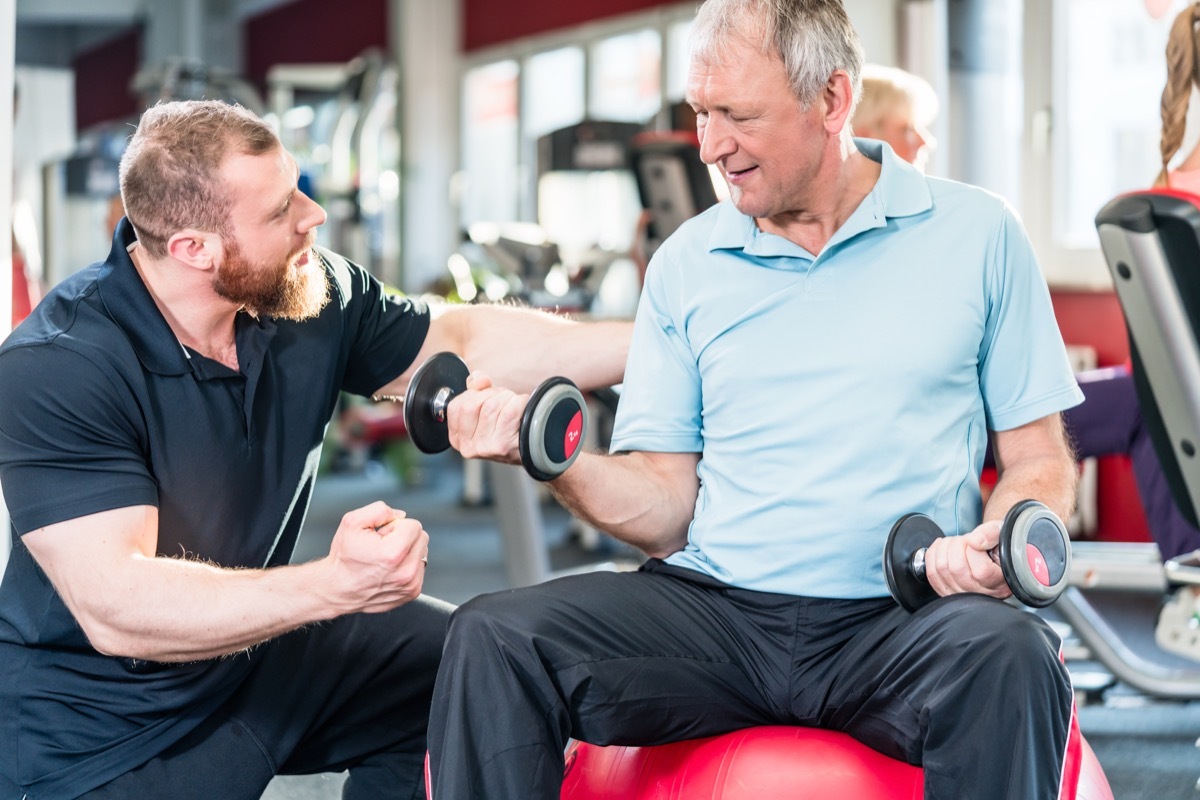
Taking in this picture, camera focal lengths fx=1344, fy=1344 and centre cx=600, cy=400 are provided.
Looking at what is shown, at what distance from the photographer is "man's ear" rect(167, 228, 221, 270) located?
Result: 1.64 meters

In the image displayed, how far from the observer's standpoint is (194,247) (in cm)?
165

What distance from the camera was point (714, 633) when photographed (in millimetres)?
1574

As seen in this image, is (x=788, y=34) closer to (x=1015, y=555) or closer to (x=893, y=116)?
(x=1015, y=555)

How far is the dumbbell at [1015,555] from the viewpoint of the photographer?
133 centimetres

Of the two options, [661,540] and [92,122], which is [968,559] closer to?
[661,540]

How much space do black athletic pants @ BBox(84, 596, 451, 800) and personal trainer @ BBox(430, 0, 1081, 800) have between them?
1.20ft

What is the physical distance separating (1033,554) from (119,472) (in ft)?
3.26

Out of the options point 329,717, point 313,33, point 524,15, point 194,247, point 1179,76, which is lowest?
point 329,717

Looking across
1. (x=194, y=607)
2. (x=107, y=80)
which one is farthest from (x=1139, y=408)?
(x=107, y=80)

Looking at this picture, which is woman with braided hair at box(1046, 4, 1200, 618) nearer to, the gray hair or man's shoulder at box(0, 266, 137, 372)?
the gray hair

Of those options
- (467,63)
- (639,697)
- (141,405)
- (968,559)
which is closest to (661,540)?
(639,697)

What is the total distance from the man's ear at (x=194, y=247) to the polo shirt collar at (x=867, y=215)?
625mm

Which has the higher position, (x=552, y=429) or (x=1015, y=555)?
(x=552, y=429)

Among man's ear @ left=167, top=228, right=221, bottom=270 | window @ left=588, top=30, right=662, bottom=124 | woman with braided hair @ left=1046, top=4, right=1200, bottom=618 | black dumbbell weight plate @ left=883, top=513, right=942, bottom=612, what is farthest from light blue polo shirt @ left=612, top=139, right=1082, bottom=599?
window @ left=588, top=30, right=662, bottom=124
